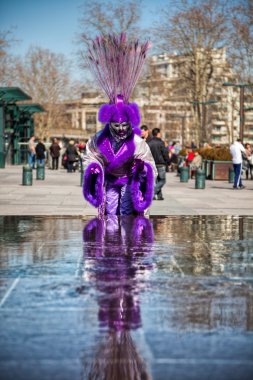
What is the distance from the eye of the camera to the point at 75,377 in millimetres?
3510

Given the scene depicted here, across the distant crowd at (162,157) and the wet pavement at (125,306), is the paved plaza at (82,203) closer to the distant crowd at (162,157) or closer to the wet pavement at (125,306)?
the distant crowd at (162,157)

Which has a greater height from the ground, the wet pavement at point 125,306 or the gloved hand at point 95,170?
Result: the gloved hand at point 95,170

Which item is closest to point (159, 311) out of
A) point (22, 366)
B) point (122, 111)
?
point (22, 366)

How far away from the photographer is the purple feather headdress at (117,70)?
9445 mm

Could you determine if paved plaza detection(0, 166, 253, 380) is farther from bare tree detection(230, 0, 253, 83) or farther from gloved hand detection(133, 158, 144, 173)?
bare tree detection(230, 0, 253, 83)

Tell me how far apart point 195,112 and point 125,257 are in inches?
2021

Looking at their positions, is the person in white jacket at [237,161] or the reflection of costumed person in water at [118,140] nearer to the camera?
the reflection of costumed person in water at [118,140]

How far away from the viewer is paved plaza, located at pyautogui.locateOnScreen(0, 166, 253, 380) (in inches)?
146

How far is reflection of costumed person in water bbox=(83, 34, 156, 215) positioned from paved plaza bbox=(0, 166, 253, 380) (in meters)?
0.38

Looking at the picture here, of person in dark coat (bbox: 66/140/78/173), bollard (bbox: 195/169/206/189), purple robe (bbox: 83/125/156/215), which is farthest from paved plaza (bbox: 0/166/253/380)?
person in dark coat (bbox: 66/140/78/173)

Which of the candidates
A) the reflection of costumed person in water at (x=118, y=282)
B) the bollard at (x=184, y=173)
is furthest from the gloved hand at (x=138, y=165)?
the bollard at (x=184, y=173)

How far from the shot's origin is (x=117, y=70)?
9539mm

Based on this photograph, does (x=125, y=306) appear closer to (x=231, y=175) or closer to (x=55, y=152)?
(x=231, y=175)

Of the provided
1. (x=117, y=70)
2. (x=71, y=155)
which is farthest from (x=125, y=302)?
(x=71, y=155)
